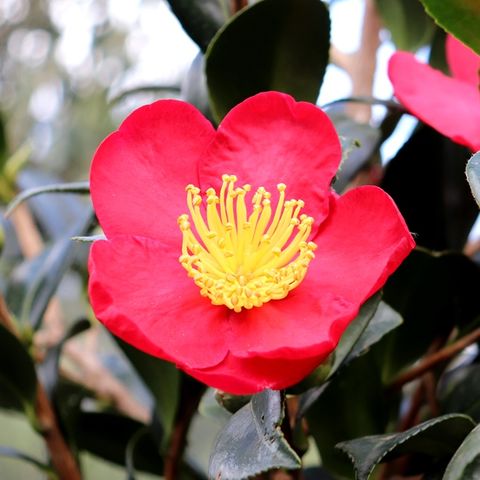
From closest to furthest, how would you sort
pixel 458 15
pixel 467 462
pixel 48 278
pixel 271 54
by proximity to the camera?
1. pixel 467 462
2. pixel 458 15
3. pixel 271 54
4. pixel 48 278

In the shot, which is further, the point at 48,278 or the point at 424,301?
the point at 48,278

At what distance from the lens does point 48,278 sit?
2.88 feet

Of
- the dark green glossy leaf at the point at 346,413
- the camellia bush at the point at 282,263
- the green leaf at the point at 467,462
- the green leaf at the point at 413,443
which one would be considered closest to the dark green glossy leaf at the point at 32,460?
the camellia bush at the point at 282,263

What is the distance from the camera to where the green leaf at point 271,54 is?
2.06 feet

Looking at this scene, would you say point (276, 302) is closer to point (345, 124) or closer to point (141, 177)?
point (141, 177)

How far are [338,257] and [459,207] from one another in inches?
11.2

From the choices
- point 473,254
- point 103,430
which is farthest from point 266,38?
point 103,430

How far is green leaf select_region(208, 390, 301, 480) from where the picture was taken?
16.6 inches

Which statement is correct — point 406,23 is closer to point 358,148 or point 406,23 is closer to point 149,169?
point 358,148

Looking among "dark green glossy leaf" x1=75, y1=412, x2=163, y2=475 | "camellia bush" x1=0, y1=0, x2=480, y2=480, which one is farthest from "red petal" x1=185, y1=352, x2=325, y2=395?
"dark green glossy leaf" x1=75, y1=412, x2=163, y2=475

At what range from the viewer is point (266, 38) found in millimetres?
644

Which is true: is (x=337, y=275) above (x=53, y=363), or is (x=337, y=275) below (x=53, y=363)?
above

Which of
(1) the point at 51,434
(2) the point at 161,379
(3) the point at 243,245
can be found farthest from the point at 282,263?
(1) the point at 51,434

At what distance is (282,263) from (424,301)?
0.62 ft
